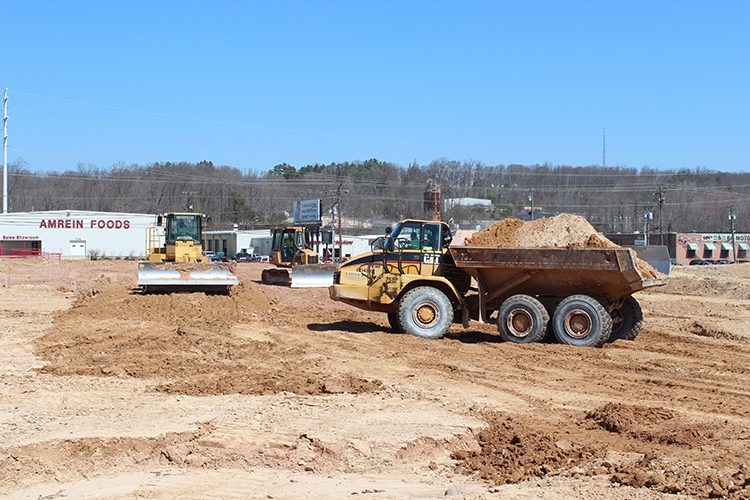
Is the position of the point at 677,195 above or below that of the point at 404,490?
above

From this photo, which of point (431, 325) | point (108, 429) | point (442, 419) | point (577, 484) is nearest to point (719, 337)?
point (431, 325)

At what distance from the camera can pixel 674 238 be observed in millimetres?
85312

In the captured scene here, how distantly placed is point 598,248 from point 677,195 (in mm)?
90767

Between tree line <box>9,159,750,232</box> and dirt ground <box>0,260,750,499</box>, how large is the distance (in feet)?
228

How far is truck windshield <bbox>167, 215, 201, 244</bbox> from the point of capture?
27828mm

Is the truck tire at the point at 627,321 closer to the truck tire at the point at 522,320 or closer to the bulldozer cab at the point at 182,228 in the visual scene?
the truck tire at the point at 522,320

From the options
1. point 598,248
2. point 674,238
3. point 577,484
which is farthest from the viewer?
point 674,238

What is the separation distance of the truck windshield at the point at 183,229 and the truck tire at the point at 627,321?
606 inches

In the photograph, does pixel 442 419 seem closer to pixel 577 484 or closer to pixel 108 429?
pixel 577 484

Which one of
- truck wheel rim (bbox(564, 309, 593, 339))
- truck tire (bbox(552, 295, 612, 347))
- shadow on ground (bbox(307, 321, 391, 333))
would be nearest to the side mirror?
shadow on ground (bbox(307, 321, 391, 333))

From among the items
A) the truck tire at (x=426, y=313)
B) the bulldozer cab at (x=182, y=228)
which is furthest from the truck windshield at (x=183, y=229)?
the truck tire at (x=426, y=313)

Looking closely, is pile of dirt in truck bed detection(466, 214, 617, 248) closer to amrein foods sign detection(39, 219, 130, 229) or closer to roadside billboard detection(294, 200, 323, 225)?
roadside billboard detection(294, 200, 323, 225)

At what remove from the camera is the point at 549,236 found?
53.1ft

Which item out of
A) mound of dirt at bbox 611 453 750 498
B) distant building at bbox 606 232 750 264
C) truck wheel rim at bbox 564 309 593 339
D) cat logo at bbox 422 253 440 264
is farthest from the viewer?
distant building at bbox 606 232 750 264
